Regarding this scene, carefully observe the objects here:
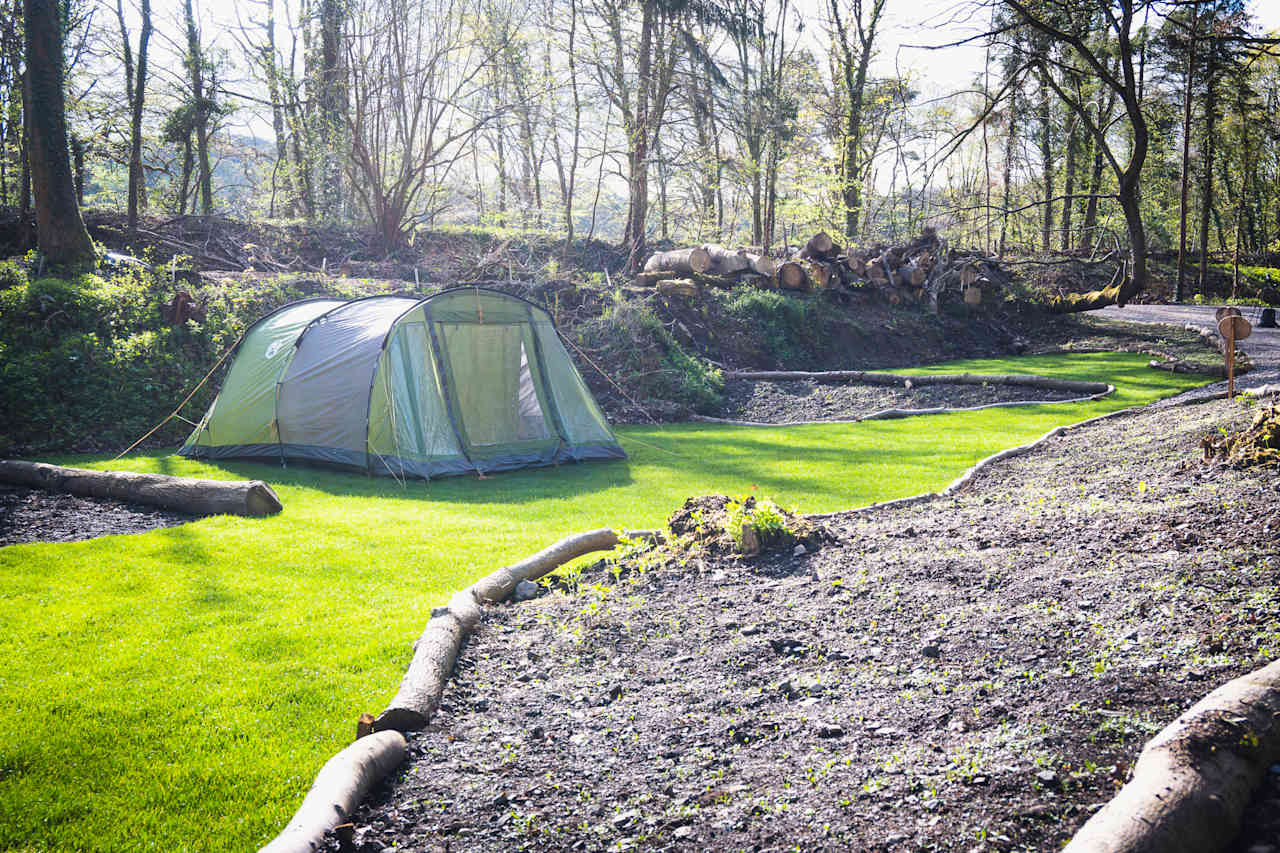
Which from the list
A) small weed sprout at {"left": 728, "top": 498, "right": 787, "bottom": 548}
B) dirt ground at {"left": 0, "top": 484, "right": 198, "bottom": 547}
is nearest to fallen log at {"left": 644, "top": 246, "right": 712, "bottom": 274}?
dirt ground at {"left": 0, "top": 484, "right": 198, "bottom": 547}

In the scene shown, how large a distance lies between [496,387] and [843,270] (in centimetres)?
1126

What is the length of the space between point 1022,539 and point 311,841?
3.60 metres

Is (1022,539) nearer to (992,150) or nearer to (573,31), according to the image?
(573,31)

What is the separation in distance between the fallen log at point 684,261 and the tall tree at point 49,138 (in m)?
10.6

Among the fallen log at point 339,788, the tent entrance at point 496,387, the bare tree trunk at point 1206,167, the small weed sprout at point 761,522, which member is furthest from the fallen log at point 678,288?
the bare tree trunk at point 1206,167

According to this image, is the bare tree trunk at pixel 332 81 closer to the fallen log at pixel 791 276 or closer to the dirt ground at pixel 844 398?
the fallen log at pixel 791 276

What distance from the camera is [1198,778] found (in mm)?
1854

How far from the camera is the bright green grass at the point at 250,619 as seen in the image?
292 centimetres

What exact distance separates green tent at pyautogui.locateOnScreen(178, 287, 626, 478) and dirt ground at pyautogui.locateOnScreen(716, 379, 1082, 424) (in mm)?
3907

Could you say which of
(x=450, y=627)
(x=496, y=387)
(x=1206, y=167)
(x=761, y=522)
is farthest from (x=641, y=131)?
(x=1206, y=167)

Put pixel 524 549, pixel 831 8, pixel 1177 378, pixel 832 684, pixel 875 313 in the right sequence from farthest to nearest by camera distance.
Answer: pixel 831 8 → pixel 875 313 → pixel 1177 378 → pixel 524 549 → pixel 832 684

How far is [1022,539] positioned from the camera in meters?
4.22

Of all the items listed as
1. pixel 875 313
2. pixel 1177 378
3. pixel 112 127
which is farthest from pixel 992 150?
pixel 112 127

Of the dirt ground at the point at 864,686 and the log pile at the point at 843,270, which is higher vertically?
the log pile at the point at 843,270
